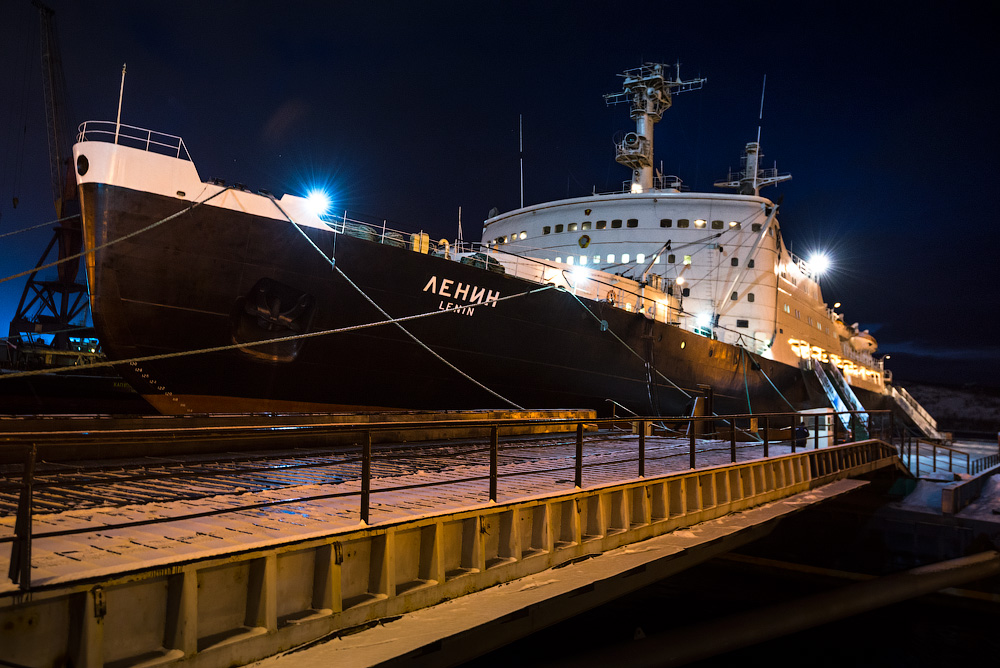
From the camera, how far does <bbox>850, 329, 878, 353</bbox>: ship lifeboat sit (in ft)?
117

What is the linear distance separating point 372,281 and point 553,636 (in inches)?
239

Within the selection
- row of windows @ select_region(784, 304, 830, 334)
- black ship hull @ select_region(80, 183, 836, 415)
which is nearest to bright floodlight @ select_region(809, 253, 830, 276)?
row of windows @ select_region(784, 304, 830, 334)

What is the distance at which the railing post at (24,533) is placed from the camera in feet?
9.09

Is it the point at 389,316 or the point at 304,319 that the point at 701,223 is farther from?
the point at 304,319

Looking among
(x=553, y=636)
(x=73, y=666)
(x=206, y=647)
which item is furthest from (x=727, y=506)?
(x=73, y=666)

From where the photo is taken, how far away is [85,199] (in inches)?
364

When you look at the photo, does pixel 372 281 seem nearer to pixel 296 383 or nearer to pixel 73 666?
pixel 296 383

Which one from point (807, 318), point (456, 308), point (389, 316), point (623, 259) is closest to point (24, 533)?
point (389, 316)

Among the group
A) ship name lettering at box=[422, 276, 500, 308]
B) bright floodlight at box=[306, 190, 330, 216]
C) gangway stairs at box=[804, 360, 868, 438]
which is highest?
bright floodlight at box=[306, 190, 330, 216]

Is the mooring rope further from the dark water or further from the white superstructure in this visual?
the white superstructure

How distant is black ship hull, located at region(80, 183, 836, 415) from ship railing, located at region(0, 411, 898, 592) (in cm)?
182

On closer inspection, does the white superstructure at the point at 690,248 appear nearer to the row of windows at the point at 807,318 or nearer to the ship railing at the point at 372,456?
the row of windows at the point at 807,318

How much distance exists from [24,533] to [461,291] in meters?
9.35

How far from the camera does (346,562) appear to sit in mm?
4035
